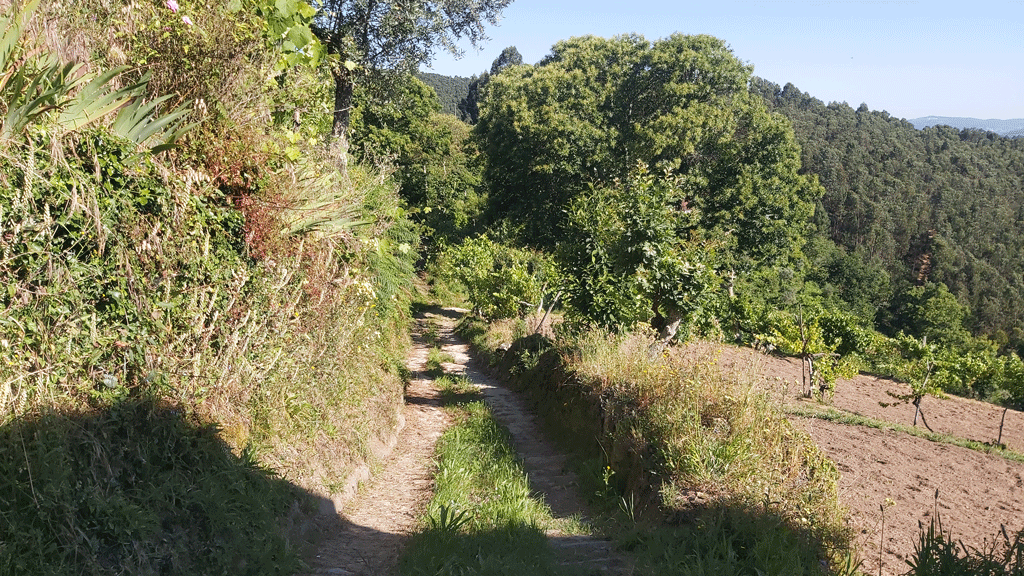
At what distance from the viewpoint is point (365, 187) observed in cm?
843

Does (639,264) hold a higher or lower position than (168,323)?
higher

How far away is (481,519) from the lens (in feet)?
17.6

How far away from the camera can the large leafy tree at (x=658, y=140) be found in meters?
21.1

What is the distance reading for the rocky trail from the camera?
4605 millimetres

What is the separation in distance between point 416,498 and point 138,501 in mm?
3118

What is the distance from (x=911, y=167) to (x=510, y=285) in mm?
74746

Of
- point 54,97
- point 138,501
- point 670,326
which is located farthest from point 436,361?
point 54,97

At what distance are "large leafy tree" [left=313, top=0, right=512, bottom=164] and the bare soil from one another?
817 cm

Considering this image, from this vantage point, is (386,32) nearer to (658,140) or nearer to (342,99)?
(342,99)

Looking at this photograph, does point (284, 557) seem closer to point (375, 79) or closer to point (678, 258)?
point (678, 258)

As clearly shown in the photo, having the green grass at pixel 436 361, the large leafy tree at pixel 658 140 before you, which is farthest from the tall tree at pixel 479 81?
the green grass at pixel 436 361

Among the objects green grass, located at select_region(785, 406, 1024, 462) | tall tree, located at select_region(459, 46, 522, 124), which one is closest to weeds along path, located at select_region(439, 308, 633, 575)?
green grass, located at select_region(785, 406, 1024, 462)

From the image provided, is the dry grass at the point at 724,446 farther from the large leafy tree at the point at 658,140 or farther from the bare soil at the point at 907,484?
the large leafy tree at the point at 658,140

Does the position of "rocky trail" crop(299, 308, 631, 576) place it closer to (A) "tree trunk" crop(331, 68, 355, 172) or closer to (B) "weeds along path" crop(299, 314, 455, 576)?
(B) "weeds along path" crop(299, 314, 455, 576)
